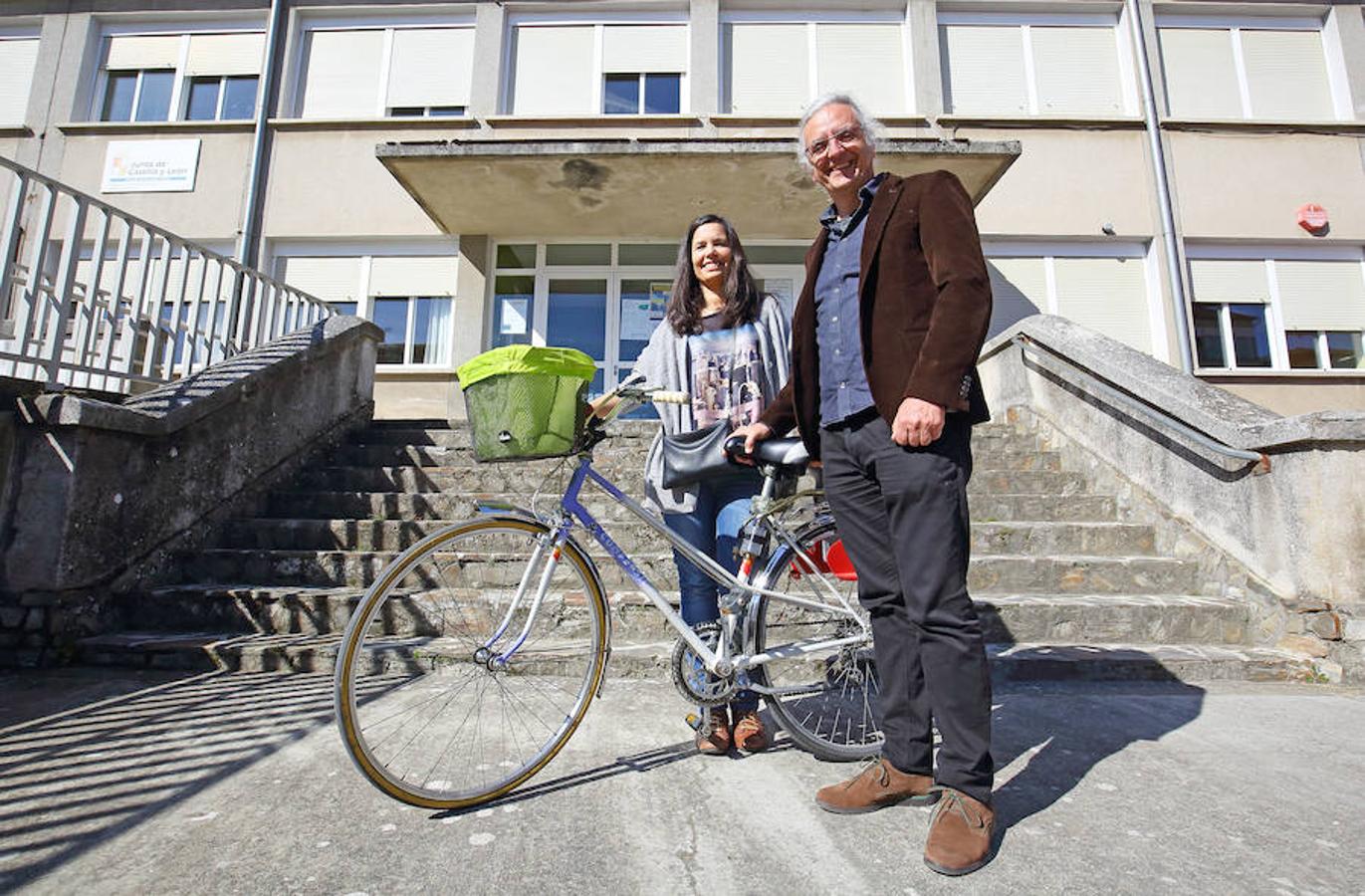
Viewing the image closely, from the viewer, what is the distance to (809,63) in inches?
415

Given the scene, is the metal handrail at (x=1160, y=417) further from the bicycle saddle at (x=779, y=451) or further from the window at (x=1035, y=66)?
the window at (x=1035, y=66)

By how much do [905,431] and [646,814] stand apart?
135 centimetres

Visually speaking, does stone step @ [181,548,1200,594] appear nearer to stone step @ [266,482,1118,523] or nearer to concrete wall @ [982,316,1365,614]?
concrete wall @ [982,316,1365,614]

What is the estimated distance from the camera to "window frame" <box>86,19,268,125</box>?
417 inches

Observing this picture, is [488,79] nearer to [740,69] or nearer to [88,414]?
[740,69]

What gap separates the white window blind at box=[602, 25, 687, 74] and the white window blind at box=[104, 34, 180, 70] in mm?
7019

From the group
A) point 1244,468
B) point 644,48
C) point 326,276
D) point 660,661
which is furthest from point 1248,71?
point 326,276

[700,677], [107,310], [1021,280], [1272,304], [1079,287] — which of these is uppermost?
[1021,280]

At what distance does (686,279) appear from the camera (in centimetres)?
273

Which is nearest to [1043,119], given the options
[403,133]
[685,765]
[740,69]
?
[740,69]

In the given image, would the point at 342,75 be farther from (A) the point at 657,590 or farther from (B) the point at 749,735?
(B) the point at 749,735

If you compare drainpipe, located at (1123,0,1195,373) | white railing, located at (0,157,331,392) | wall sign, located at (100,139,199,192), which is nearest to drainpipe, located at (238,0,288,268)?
wall sign, located at (100,139,199,192)

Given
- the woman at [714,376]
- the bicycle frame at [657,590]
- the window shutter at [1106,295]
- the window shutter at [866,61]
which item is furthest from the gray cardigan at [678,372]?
the window shutter at [866,61]

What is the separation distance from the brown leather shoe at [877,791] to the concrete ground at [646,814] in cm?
4
